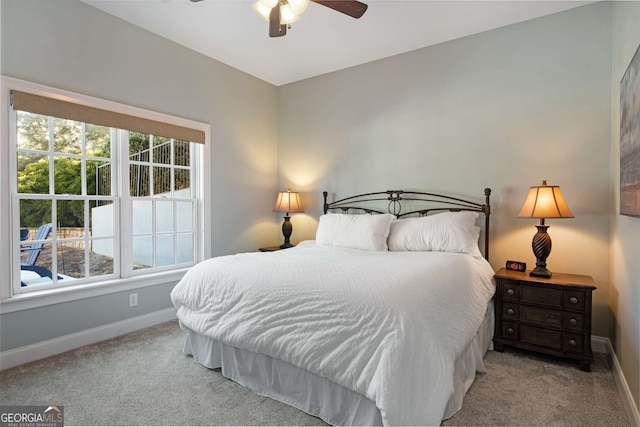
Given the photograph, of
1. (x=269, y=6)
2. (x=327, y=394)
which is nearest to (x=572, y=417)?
(x=327, y=394)

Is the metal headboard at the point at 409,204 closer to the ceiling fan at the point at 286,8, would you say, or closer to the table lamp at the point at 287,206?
the table lamp at the point at 287,206

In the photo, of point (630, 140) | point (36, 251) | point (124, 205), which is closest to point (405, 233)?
point (630, 140)

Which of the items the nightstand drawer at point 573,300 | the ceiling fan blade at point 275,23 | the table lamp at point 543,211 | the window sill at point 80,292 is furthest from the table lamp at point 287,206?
the nightstand drawer at point 573,300

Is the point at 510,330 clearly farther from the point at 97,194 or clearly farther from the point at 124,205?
the point at 97,194

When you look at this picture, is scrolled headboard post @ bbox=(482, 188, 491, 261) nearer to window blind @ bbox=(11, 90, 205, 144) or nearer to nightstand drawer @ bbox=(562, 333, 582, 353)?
nightstand drawer @ bbox=(562, 333, 582, 353)

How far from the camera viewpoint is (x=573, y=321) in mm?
2424

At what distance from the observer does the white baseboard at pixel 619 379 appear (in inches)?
71.1

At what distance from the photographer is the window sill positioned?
2.49 metres

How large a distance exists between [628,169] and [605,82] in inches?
47.9

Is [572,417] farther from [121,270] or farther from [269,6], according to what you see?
[121,270]

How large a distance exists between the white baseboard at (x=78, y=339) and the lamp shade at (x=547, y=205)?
3475mm

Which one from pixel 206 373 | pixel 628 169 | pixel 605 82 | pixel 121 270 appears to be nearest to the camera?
pixel 628 169

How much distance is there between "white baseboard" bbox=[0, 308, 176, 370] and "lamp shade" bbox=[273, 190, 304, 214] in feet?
5.44

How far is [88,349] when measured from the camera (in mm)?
2768
